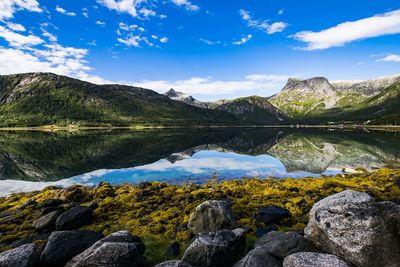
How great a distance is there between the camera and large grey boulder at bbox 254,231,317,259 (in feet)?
49.7

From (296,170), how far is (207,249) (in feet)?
147

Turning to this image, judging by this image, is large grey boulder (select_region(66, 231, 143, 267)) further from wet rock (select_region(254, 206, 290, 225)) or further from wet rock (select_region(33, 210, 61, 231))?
wet rock (select_region(254, 206, 290, 225))

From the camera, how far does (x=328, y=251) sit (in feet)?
47.1

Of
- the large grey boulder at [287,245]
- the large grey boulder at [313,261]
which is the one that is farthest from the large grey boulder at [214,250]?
the large grey boulder at [313,261]

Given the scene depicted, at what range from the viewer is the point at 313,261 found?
1240cm

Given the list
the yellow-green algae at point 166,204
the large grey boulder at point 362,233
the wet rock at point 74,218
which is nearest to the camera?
the large grey boulder at point 362,233

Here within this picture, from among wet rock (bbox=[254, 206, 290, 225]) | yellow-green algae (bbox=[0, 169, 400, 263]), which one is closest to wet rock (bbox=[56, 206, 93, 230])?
yellow-green algae (bbox=[0, 169, 400, 263])

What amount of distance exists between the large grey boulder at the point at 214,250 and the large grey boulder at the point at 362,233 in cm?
426

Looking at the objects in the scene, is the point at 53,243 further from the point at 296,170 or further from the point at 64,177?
the point at 296,170

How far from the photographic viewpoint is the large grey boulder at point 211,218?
798 inches

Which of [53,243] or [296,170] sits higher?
[53,243]

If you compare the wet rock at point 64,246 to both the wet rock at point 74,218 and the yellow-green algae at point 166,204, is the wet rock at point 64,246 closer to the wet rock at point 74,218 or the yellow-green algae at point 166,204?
the yellow-green algae at point 166,204

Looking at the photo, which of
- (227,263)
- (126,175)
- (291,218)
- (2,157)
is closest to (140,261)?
(227,263)

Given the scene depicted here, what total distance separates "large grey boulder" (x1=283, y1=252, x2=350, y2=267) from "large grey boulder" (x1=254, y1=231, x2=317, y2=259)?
7.00ft
